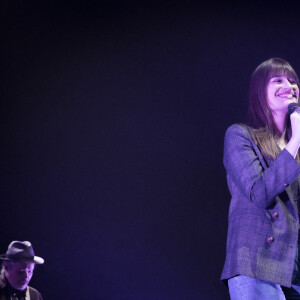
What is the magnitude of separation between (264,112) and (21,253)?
97.6 inches

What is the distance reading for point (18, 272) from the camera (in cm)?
380

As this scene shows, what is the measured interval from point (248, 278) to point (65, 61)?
8.02ft

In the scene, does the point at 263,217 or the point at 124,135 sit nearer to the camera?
the point at 263,217

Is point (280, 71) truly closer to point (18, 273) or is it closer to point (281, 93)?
point (281, 93)

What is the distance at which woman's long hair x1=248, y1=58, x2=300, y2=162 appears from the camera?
1.52 m

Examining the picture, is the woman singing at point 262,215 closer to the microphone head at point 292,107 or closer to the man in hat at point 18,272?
the microphone head at point 292,107

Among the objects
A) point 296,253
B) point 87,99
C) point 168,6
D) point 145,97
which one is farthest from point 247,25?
point 296,253

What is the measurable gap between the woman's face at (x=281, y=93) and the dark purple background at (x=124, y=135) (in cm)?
169

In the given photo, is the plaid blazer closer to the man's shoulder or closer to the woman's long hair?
the woman's long hair

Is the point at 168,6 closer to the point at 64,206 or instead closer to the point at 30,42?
the point at 30,42

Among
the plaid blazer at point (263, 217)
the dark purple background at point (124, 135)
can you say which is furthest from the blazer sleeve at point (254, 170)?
the dark purple background at point (124, 135)

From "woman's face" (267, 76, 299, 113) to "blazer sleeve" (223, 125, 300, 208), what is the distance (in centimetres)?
15

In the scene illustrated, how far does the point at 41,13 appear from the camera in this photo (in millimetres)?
3441

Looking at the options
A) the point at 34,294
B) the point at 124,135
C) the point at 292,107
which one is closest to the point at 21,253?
the point at 34,294
